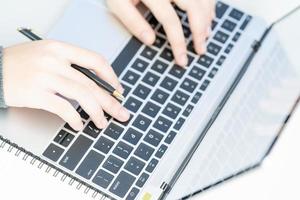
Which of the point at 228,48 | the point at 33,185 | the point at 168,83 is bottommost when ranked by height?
the point at 33,185

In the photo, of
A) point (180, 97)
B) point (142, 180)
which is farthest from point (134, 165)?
point (180, 97)

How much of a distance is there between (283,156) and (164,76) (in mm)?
202

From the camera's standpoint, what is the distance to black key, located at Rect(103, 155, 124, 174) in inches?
26.4

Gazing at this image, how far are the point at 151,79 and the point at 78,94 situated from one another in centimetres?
11

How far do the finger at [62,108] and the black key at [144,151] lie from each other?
0.26 feet

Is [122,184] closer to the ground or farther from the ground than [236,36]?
closer to the ground

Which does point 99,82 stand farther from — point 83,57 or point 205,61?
point 205,61

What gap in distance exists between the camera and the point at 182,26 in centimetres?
82

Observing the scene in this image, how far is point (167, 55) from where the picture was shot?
78 centimetres

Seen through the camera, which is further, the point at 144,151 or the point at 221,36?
the point at 221,36

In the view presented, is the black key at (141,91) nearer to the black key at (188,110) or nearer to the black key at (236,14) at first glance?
the black key at (188,110)

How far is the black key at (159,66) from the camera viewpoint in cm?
76

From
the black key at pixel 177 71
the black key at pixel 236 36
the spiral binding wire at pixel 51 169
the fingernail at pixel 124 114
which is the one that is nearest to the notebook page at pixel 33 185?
the spiral binding wire at pixel 51 169

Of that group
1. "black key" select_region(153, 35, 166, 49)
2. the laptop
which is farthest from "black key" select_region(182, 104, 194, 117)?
"black key" select_region(153, 35, 166, 49)
